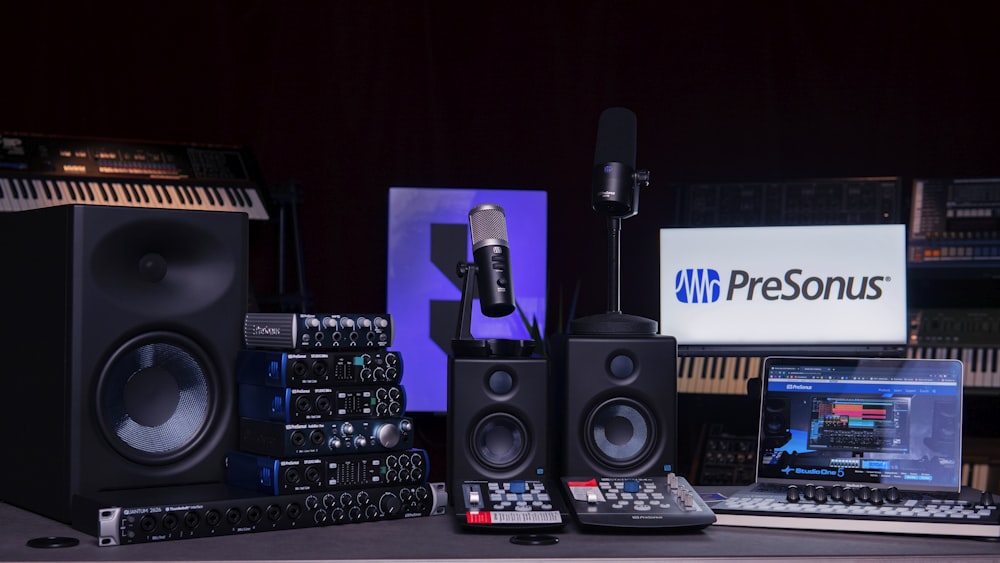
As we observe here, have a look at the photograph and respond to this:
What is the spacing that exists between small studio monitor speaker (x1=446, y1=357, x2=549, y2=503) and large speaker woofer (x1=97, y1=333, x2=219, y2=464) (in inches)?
14.2

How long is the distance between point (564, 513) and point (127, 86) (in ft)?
10.2

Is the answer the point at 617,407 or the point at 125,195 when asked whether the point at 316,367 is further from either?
the point at 125,195

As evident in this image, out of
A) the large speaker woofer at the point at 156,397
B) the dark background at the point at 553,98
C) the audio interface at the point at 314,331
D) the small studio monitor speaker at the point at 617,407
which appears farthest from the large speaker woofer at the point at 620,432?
the dark background at the point at 553,98

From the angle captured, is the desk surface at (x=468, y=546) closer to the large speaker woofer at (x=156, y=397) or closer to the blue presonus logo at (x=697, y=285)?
the large speaker woofer at (x=156, y=397)

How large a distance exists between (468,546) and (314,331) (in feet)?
1.31

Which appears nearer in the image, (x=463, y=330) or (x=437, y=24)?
(x=463, y=330)

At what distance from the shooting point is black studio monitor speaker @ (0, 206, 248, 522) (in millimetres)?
1432

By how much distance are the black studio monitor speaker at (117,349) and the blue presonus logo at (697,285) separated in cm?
88

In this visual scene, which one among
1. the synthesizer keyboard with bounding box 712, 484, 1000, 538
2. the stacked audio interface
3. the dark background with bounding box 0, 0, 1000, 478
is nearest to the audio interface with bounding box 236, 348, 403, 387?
the stacked audio interface

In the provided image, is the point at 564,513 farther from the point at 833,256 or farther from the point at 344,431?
the point at 833,256

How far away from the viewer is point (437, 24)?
4160mm

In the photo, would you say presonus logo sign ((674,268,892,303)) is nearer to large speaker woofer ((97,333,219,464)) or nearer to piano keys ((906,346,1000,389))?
large speaker woofer ((97,333,219,464))

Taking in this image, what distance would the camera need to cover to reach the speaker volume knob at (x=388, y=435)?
5.02 feet

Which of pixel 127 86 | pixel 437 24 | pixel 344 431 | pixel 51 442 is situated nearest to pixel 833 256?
pixel 344 431
